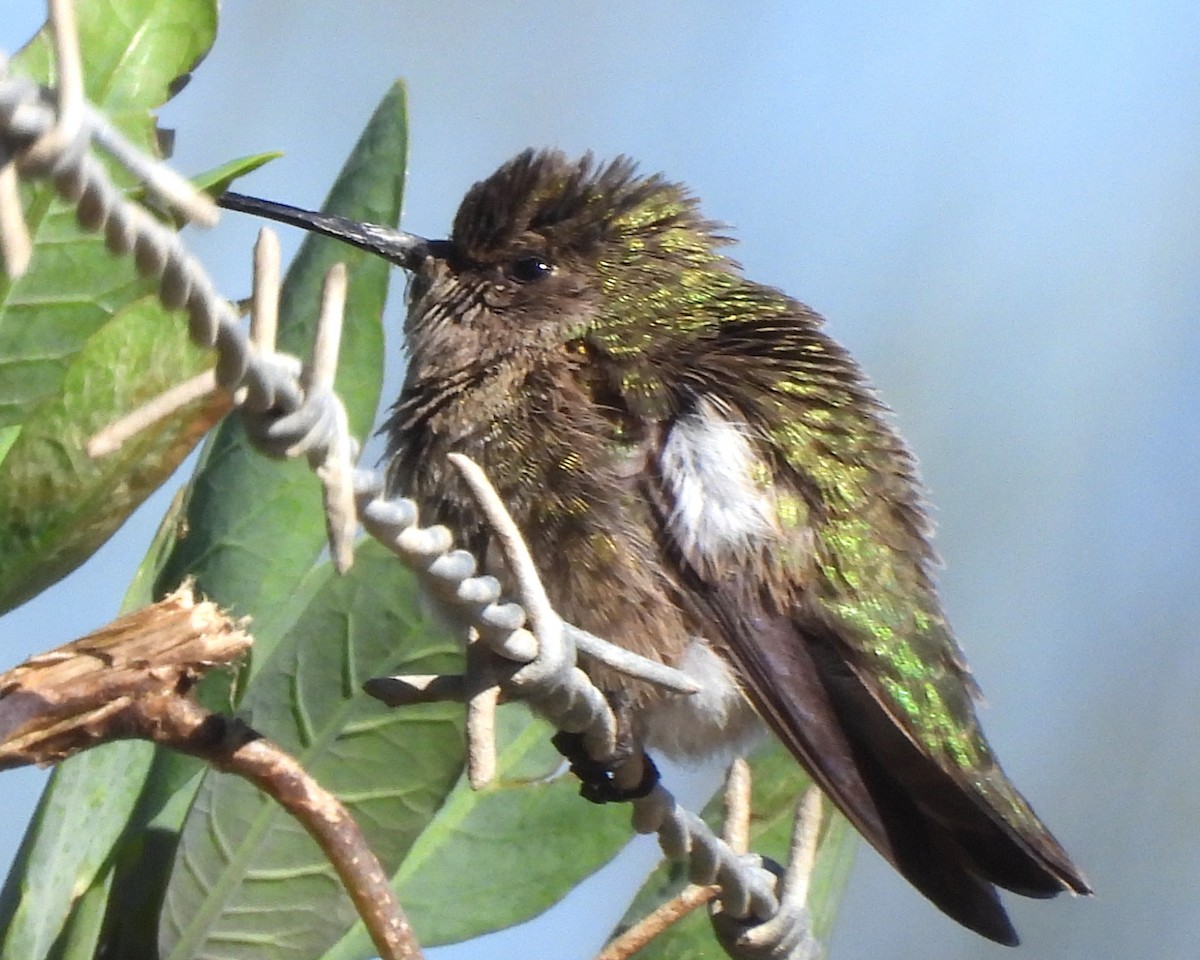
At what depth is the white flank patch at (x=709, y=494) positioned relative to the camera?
212 cm

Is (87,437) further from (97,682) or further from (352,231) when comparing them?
(352,231)

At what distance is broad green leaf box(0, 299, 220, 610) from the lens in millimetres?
1410

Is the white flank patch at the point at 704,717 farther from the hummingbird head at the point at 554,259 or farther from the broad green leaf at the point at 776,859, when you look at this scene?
the hummingbird head at the point at 554,259

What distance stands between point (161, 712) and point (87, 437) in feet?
0.96

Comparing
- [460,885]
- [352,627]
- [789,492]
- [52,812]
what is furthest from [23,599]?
[789,492]

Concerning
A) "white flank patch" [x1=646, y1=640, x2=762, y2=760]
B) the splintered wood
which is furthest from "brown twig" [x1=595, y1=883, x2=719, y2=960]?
the splintered wood

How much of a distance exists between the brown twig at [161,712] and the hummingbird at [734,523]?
29.9 inches

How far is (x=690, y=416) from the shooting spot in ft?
7.20

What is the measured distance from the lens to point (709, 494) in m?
2.11

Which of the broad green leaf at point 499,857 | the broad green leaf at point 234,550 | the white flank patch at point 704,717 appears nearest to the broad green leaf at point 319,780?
the broad green leaf at point 234,550

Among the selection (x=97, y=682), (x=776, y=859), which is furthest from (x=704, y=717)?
(x=97, y=682)

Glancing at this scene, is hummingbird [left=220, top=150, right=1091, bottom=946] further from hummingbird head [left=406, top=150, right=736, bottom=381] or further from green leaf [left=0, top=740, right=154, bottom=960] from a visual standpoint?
green leaf [left=0, top=740, right=154, bottom=960]

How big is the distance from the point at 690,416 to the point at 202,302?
4.78 ft

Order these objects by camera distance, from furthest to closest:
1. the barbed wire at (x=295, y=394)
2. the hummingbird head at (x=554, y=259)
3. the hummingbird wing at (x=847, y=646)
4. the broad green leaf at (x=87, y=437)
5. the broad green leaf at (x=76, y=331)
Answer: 1. the hummingbird head at (x=554, y=259)
2. the hummingbird wing at (x=847, y=646)
3. the broad green leaf at (x=76, y=331)
4. the broad green leaf at (x=87, y=437)
5. the barbed wire at (x=295, y=394)
